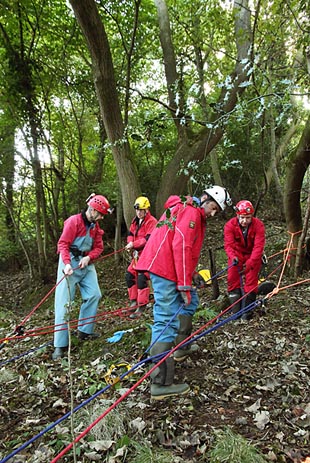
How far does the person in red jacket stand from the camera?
5.22 meters

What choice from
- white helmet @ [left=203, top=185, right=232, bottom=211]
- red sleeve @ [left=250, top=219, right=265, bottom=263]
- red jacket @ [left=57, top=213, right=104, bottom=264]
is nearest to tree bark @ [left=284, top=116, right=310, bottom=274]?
red sleeve @ [left=250, top=219, right=265, bottom=263]

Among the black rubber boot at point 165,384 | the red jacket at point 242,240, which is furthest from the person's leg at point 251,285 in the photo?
the black rubber boot at point 165,384

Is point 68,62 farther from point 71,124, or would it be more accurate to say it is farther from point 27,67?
point 71,124

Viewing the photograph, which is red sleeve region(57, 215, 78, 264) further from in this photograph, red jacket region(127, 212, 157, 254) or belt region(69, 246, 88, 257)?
red jacket region(127, 212, 157, 254)

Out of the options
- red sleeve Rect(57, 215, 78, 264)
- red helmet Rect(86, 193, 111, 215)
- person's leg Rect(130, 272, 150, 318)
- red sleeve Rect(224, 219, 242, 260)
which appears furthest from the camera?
person's leg Rect(130, 272, 150, 318)

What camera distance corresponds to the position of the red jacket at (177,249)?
3350 millimetres

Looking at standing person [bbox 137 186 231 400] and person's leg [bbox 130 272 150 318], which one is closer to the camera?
standing person [bbox 137 186 231 400]

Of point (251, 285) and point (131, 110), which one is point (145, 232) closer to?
point (251, 285)

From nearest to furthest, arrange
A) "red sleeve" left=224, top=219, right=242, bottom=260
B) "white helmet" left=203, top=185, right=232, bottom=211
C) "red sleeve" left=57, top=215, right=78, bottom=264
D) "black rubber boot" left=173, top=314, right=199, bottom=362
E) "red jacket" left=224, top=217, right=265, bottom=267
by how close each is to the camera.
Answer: "white helmet" left=203, top=185, right=232, bottom=211, "black rubber boot" left=173, top=314, right=199, bottom=362, "red sleeve" left=57, top=215, right=78, bottom=264, "red jacket" left=224, top=217, right=265, bottom=267, "red sleeve" left=224, top=219, right=242, bottom=260

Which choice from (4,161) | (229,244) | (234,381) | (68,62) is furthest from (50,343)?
(68,62)

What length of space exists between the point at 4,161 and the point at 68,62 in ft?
11.2

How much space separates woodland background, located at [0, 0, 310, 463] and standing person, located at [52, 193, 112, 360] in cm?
75

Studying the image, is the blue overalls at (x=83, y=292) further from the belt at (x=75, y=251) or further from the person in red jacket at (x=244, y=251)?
the person in red jacket at (x=244, y=251)

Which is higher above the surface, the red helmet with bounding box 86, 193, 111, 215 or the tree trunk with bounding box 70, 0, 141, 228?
the tree trunk with bounding box 70, 0, 141, 228
